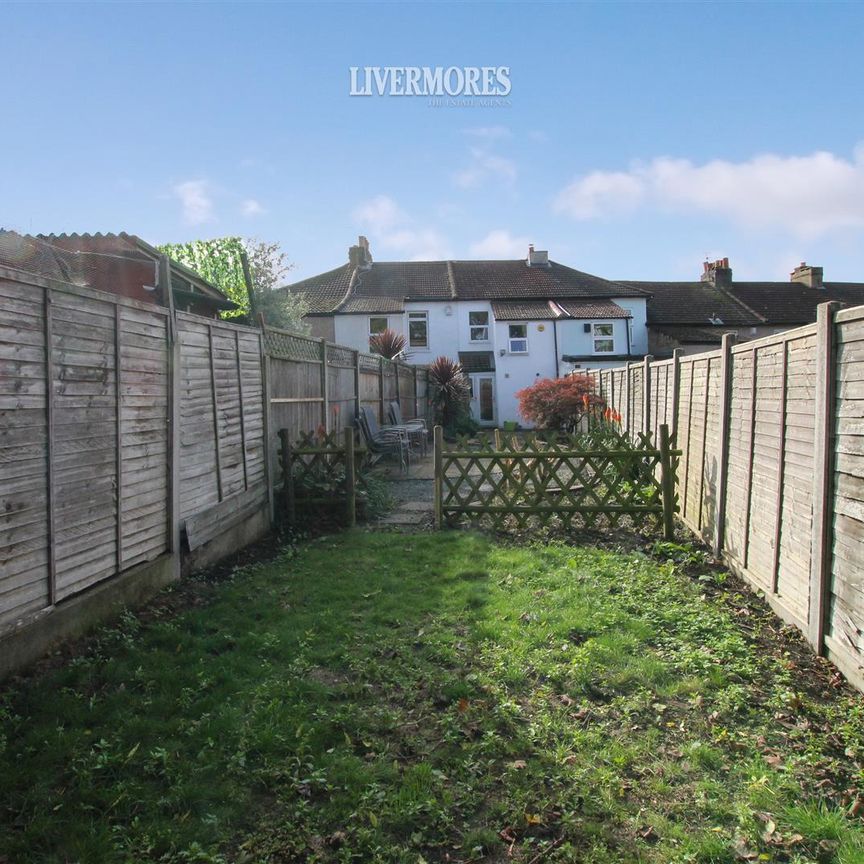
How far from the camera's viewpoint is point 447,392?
1991cm

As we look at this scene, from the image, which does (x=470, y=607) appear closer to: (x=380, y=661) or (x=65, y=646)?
(x=380, y=661)

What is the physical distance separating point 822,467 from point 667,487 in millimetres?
3251

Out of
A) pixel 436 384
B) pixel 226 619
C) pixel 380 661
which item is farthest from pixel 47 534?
pixel 436 384

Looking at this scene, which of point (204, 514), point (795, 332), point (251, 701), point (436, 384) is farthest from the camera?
point (436, 384)

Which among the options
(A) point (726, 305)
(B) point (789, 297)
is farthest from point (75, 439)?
(B) point (789, 297)

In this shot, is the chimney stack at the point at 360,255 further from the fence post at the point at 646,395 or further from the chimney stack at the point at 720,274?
the fence post at the point at 646,395

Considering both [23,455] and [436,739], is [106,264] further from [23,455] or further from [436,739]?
[436,739]

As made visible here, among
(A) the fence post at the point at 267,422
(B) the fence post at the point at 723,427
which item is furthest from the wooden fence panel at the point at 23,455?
(B) the fence post at the point at 723,427

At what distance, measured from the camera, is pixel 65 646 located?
3434 mm

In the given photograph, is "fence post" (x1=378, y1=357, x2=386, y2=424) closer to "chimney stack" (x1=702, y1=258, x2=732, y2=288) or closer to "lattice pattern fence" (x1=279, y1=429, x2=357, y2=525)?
"lattice pattern fence" (x1=279, y1=429, x2=357, y2=525)

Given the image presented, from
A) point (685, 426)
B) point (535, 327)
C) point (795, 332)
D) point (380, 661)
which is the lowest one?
point (380, 661)

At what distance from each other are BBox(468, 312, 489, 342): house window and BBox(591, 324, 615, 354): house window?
4371mm

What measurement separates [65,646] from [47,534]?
660 mm

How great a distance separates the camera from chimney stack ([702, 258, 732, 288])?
30688 millimetres
